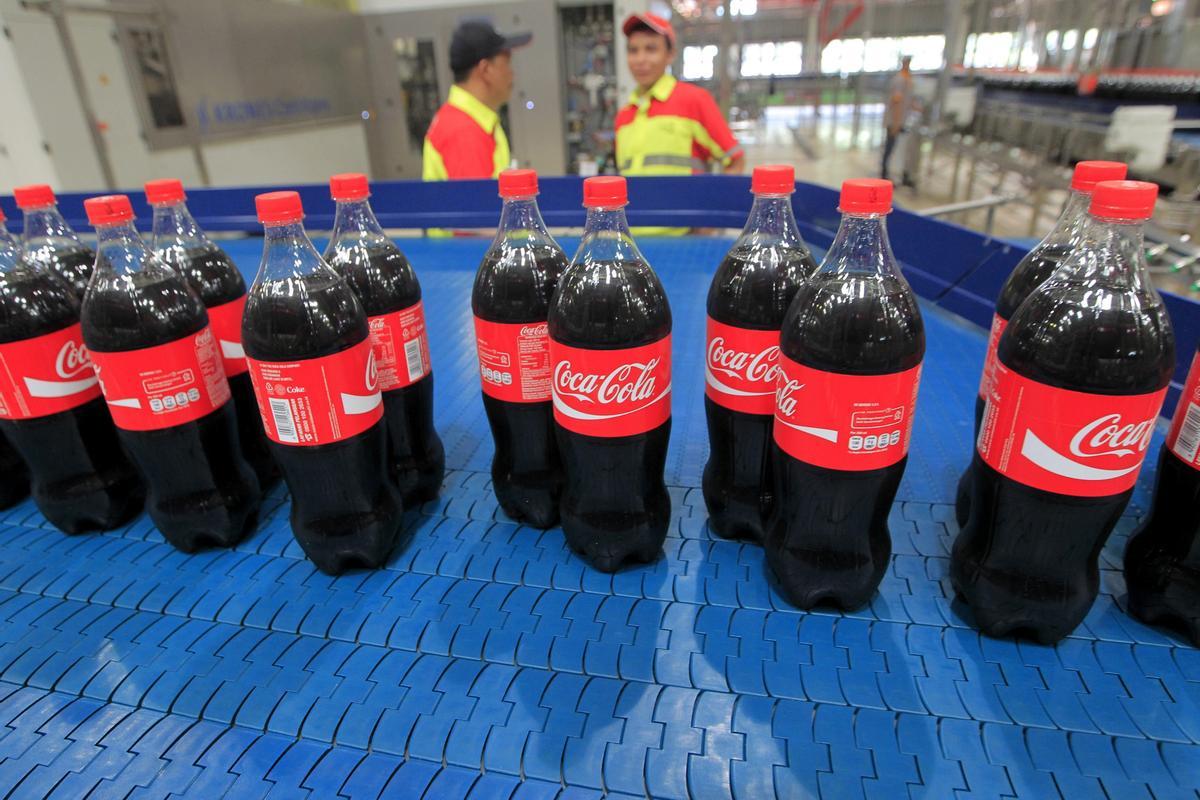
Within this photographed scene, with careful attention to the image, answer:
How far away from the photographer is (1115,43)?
686cm

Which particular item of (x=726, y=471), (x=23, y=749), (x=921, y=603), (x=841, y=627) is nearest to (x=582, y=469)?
(x=726, y=471)

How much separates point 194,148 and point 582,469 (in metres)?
5.12

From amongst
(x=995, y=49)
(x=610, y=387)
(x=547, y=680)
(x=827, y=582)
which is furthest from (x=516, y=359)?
(x=995, y=49)

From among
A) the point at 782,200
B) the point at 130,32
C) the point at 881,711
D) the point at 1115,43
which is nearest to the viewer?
the point at 881,711

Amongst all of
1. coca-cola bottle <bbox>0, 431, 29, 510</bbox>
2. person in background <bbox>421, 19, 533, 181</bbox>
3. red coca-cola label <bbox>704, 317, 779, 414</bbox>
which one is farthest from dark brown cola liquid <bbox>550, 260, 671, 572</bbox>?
person in background <bbox>421, 19, 533, 181</bbox>

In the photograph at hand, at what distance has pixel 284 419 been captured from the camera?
44.0 inches

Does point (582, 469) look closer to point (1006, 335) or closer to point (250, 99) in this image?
point (1006, 335)

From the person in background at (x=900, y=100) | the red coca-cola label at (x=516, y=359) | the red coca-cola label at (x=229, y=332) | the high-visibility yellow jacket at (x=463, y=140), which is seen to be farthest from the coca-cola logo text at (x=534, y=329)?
the person in background at (x=900, y=100)

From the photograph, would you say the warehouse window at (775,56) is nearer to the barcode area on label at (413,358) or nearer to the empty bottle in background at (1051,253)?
the empty bottle in background at (1051,253)

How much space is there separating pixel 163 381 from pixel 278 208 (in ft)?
1.26

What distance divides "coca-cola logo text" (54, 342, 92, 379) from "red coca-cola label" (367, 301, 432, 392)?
0.55m

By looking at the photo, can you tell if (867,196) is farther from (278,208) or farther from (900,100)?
(900,100)

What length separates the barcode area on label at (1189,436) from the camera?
98cm

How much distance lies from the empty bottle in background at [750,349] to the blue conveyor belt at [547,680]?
3.8 inches
